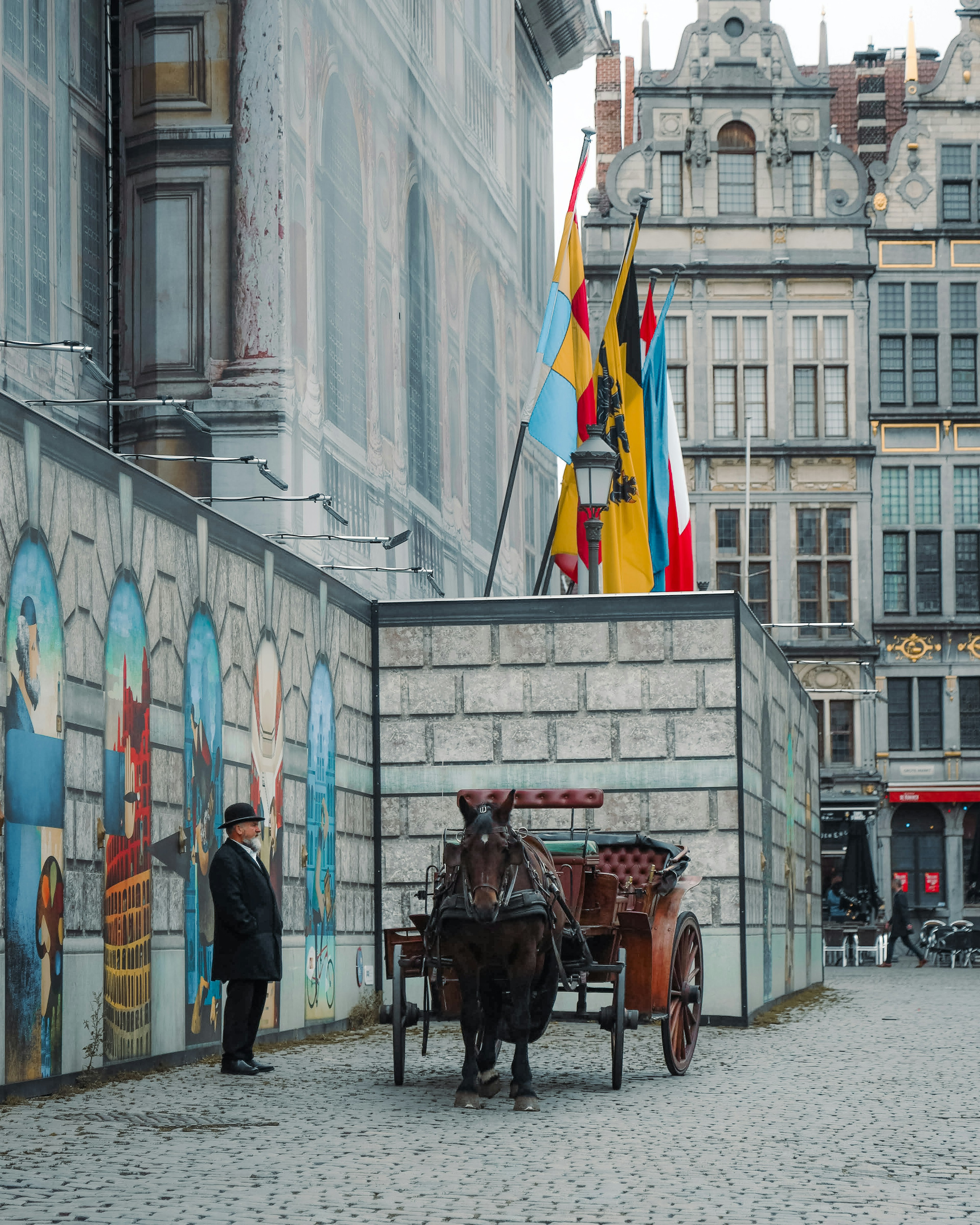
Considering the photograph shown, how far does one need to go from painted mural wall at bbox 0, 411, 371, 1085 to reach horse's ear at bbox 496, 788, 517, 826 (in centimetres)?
256

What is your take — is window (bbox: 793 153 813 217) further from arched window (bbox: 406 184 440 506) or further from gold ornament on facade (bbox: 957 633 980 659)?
arched window (bbox: 406 184 440 506)

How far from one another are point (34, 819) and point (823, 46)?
3989cm

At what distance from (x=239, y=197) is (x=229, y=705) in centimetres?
590

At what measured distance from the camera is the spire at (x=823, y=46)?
1833 inches

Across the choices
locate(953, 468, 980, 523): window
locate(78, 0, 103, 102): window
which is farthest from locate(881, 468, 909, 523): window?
locate(78, 0, 103, 102): window

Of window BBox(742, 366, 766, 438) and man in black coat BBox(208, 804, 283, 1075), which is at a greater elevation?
window BBox(742, 366, 766, 438)

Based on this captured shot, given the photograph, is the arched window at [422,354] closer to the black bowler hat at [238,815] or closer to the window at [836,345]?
the black bowler hat at [238,815]

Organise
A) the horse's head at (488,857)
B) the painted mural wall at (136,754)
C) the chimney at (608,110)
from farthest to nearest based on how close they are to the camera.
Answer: the chimney at (608,110)
the painted mural wall at (136,754)
the horse's head at (488,857)

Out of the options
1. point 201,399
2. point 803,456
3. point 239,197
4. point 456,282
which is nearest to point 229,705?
point 201,399

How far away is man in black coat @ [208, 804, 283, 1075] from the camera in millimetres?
12664

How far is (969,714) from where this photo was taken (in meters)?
45.9

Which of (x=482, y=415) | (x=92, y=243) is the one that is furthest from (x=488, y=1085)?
(x=482, y=415)

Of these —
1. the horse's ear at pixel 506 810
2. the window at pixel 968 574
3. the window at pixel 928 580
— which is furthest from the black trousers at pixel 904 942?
the horse's ear at pixel 506 810

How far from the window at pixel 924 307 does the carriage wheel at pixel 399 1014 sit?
36.4 metres
